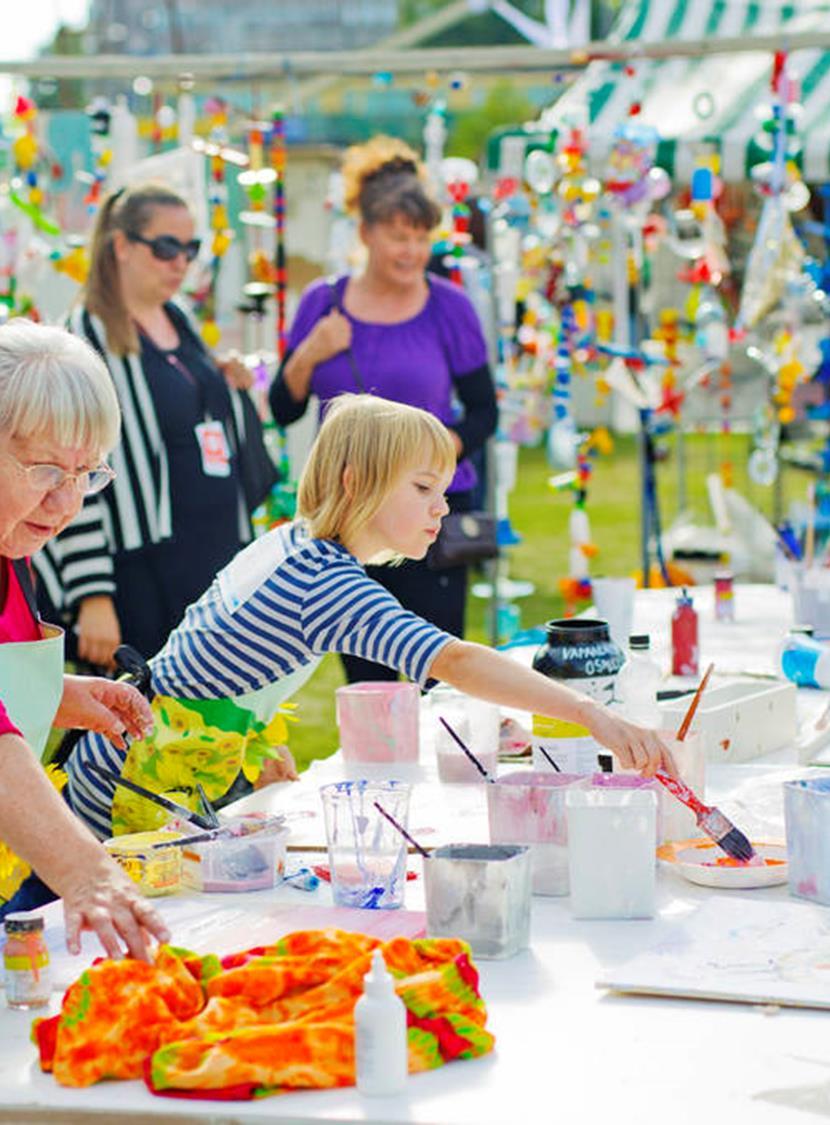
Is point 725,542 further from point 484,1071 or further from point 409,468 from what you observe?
point 484,1071

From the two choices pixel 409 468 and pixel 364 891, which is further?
pixel 409 468

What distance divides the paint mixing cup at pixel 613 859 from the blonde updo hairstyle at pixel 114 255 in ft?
7.66

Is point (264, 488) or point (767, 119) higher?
point (767, 119)

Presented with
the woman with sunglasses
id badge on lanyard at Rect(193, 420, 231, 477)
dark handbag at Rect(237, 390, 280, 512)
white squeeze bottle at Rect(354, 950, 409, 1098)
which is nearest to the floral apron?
white squeeze bottle at Rect(354, 950, 409, 1098)

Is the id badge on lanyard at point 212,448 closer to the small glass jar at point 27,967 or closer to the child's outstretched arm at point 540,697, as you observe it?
the child's outstretched arm at point 540,697

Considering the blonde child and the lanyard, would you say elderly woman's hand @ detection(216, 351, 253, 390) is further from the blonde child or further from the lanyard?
the blonde child

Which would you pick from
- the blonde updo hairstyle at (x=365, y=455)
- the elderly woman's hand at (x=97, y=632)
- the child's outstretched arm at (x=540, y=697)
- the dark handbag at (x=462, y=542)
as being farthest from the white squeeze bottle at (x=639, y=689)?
the dark handbag at (x=462, y=542)

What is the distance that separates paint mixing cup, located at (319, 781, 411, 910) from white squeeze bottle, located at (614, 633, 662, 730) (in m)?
0.63

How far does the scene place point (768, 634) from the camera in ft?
13.2

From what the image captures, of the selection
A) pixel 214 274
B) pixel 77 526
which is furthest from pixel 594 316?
pixel 77 526

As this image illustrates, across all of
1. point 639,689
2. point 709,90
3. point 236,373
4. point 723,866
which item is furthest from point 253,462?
point 709,90

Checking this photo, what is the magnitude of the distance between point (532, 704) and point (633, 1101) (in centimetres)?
86

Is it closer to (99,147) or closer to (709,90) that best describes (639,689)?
(99,147)

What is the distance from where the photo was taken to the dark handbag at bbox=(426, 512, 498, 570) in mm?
4359
